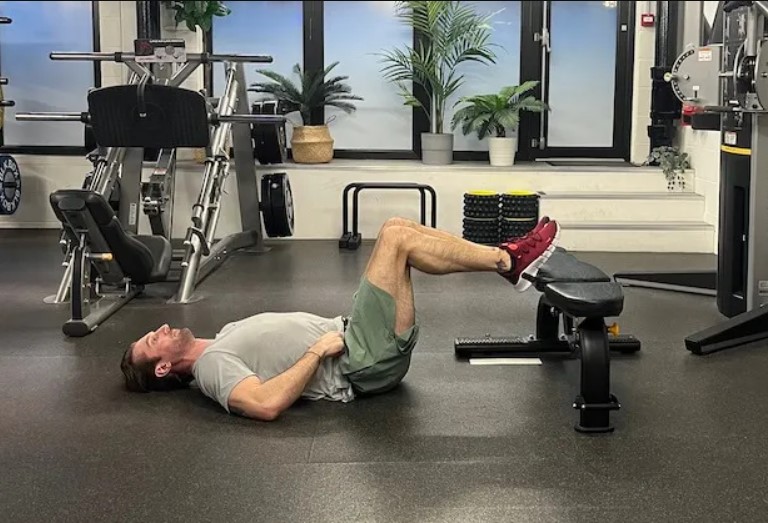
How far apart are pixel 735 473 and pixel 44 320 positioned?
10.9 feet

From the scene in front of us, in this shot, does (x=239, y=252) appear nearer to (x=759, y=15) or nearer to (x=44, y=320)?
(x=44, y=320)

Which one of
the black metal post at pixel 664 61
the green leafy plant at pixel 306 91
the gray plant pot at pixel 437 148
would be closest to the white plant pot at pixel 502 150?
the gray plant pot at pixel 437 148

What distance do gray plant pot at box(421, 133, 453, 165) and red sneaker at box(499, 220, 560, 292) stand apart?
4.43 m

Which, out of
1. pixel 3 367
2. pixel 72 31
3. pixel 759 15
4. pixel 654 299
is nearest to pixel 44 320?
pixel 3 367

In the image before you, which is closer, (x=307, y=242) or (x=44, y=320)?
(x=44, y=320)

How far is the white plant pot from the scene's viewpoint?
7.43m

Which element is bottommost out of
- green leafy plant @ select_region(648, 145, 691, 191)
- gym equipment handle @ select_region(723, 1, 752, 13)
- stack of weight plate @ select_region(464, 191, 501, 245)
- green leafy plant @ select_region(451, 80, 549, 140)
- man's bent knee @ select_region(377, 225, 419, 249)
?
stack of weight plate @ select_region(464, 191, 501, 245)

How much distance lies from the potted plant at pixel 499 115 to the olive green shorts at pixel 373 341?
4.41 meters

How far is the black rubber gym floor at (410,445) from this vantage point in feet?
8.11

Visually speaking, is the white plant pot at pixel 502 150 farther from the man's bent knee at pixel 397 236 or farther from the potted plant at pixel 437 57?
the man's bent knee at pixel 397 236

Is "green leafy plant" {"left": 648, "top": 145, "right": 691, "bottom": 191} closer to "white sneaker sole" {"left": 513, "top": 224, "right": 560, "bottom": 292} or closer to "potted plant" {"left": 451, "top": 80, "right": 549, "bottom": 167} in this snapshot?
"potted plant" {"left": 451, "top": 80, "right": 549, "bottom": 167}

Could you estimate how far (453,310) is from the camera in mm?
4891

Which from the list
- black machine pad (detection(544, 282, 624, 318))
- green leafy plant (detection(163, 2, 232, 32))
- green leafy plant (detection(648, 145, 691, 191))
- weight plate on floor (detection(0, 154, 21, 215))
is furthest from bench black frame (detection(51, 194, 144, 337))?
green leafy plant (detection(648, 145, 691, 191))

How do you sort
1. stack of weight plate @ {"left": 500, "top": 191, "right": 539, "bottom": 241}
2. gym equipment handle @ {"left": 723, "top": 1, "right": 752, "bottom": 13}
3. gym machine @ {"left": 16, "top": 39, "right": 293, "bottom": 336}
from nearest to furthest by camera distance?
gym equipment handle @ {"left": 723, "top": 1, "right": 752, "bottom": 13} → gym machine @ {"left": 16, "top": 39, "right": 293, "bottom": 336} → stack of weight plate @ {"left": 500, "top": 191, "right": 539, "bottom": 241}
